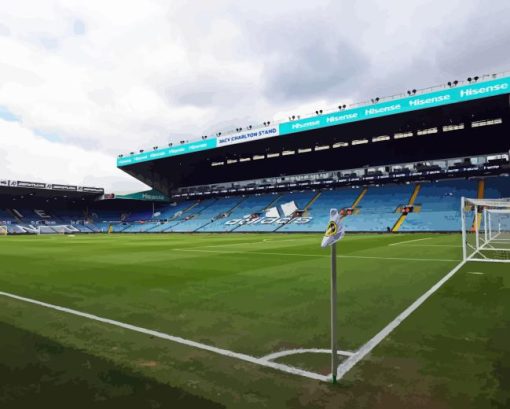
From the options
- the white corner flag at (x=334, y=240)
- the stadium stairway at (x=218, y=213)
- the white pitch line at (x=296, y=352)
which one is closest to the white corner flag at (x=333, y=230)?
the white corner flag at (x=334, y=240)

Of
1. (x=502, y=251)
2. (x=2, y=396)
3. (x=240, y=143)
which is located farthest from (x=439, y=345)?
(x=240, y=143)

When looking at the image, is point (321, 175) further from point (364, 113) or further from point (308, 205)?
point (364, 113)

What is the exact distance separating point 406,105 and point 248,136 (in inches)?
747

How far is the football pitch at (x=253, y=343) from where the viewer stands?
3.52 m

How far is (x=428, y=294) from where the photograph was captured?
8.19 meters

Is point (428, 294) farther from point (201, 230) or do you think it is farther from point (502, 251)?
point (201, 230)

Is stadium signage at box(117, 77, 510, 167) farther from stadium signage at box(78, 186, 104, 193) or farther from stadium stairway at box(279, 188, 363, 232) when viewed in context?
stadium signage at box(78, 186, 104, 193)

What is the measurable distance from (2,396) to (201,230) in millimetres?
57075

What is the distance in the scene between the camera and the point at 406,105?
1409 inches

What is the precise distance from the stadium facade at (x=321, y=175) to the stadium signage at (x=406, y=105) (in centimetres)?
10

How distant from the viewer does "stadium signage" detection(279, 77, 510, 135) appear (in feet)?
104

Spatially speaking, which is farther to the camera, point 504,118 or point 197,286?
point 504,118

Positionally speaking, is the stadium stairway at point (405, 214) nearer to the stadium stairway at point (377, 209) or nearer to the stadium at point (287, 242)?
the stadium at point (287, 242)

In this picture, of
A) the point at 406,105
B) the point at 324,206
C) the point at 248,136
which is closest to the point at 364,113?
the point at 406,105
